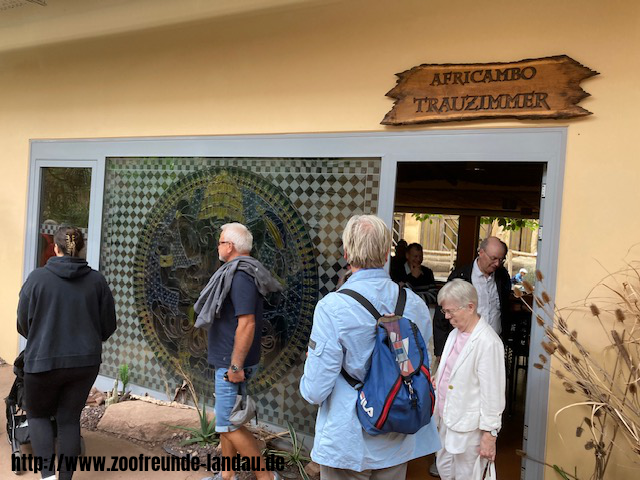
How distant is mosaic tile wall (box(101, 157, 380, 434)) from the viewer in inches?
177

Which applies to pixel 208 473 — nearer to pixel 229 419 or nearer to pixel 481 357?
pixel 229 419

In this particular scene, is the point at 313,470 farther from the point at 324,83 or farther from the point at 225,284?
the point at 324,83

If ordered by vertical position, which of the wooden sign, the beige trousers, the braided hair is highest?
the wooden sign

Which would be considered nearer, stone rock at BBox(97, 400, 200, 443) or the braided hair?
the braided hair

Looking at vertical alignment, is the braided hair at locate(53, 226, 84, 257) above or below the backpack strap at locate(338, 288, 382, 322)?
above

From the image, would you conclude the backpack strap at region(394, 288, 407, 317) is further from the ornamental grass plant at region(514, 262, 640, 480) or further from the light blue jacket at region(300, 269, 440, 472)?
the ornamental grass plant at region(514, 262, 640, 480)

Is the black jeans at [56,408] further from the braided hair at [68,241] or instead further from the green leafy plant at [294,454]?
the green leafy plant at [294,454]

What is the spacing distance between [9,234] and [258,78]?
3544 mm

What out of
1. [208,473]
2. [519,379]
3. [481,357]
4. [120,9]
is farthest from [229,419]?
[519,379]

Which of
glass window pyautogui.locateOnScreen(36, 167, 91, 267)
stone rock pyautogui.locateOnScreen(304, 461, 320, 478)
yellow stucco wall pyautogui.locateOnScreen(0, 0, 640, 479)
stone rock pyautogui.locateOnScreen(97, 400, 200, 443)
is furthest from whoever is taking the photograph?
glass window pyautogui.locateOnScreen(36, 167, 91, 267)

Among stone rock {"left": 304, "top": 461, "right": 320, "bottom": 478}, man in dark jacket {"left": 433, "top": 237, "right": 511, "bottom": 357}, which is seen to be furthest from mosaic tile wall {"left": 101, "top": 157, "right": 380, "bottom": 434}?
man in dark jacket {"left": 433, "top": 237, "right": 511, "bottom": 357}

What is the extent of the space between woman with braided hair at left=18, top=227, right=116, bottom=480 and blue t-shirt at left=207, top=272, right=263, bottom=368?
0.75 m

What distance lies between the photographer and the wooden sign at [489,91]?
3.62 m

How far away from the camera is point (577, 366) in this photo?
3.36 m
